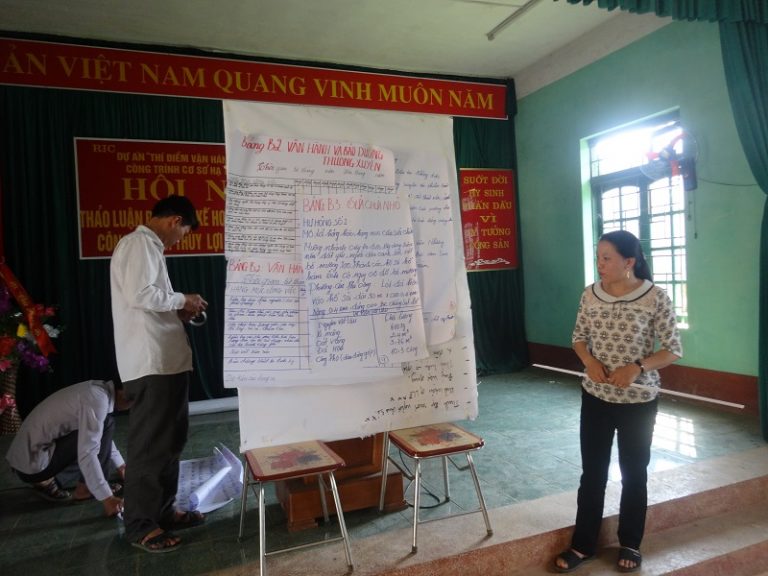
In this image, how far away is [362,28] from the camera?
15.0ft

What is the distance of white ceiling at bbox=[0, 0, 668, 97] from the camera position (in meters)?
4.07

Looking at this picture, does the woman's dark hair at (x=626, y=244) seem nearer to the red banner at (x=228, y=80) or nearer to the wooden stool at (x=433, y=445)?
the wooden stool at (x=433, y=445)

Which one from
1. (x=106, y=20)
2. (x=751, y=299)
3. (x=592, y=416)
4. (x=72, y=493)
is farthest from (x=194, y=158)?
(x=751, y=299)

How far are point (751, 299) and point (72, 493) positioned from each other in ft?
14.5

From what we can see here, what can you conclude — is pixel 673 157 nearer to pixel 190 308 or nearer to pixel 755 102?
pixel 755 102

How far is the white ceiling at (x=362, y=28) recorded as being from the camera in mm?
4074

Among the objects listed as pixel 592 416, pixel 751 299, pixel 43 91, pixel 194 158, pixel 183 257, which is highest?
pixel 43 91

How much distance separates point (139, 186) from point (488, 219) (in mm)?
3476

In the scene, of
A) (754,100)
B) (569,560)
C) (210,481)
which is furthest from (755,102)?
(210,481)

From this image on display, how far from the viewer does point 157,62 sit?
450 cm

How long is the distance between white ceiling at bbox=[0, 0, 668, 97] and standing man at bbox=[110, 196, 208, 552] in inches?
106

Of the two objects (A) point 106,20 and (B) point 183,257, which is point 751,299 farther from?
(A) point 106,20

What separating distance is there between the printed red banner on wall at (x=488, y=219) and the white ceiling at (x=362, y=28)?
3.78 ft

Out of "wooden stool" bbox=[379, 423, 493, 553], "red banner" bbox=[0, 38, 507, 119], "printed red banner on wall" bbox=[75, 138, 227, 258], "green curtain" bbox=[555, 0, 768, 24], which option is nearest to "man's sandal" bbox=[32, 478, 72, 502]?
"wooden stool" bbox=[379, 423, 493, 553]
